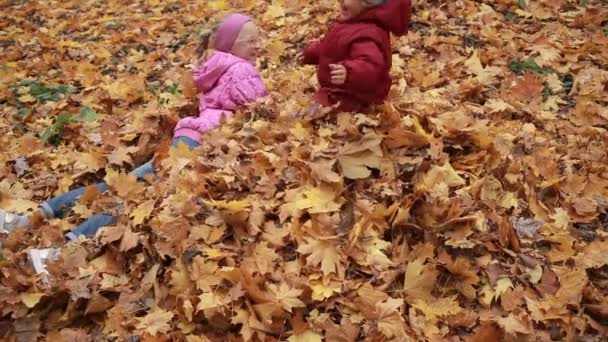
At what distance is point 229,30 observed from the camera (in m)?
4.04

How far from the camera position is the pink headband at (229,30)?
404cm

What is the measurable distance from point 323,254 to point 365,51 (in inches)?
48.2

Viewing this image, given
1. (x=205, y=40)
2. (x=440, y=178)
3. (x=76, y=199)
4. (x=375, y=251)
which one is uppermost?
(x=205, y=40)

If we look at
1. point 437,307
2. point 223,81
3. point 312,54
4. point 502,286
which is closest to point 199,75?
point 223,81

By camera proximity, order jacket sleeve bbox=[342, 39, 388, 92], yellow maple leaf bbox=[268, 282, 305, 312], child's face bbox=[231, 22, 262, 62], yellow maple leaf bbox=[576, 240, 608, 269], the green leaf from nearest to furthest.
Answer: yellow maple leaf bbox=[268, 282, 305, 312]
yellow maple leaf bbox=[576, 240, 608, 269]
jacket sleeve bbox=[342, 39, 388, 92]
child's face bbox=[231, 22, 262, 62]
the green leaf

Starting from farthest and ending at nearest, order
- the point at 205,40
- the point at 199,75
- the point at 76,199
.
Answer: the point at 205,40 → the point at 199,75 → the point at 76,199

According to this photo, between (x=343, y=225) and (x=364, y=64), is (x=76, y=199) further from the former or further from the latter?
(x=364, y=64)

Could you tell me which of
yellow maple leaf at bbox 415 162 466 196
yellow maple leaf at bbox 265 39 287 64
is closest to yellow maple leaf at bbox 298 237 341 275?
yellow maple leaf at bbox 415 162 466 196

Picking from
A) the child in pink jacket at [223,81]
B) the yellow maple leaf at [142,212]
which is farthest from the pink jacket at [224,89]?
the yellow maple leaf at [142,212]

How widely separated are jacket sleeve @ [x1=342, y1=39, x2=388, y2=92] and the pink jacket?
1085mm

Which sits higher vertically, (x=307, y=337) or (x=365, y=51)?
(x=365, y=51)

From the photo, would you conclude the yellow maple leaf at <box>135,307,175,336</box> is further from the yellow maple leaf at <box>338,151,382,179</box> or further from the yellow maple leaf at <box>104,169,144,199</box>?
the yellow maple leaf at <box>338,151,382,179</box>

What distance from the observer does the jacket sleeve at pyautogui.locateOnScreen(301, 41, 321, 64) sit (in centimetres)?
363

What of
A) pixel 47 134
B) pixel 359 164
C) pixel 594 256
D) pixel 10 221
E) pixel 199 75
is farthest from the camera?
pixel 47 134
